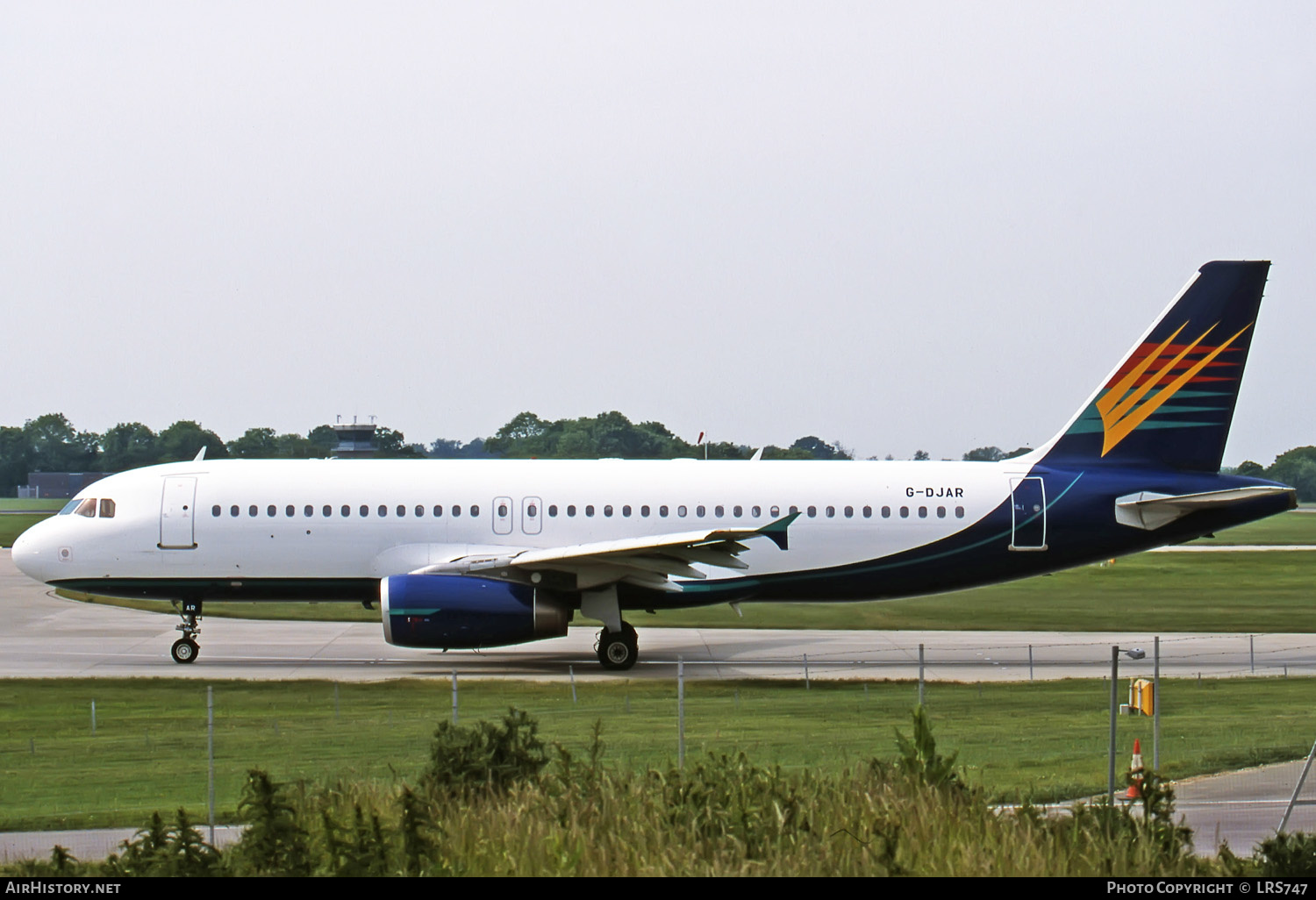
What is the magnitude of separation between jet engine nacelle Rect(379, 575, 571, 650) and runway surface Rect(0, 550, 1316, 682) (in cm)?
99

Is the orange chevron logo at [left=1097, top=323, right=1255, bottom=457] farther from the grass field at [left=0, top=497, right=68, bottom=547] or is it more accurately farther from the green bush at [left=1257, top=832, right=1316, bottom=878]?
the grass field at [left=0, top=497, right=68, bottom=547]

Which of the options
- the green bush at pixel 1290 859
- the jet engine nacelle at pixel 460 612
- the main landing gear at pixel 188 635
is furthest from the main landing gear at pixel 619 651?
the green bush at pixel 1290 859

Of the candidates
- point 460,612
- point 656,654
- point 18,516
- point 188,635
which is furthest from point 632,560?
point 18,516

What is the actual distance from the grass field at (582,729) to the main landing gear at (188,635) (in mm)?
2527

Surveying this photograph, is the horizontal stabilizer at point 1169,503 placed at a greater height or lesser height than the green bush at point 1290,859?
greater

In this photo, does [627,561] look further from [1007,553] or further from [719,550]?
[1007,553]

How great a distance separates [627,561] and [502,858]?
15527mm

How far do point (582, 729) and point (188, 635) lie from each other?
455 inches

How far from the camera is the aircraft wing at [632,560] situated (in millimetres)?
24938

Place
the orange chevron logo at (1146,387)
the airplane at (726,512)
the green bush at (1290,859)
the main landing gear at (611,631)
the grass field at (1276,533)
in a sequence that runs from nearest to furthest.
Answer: the green bush at (1290,859) < the main landing gear at (611,631) < the airplane at (726,512) < the orange chevron logo at (1146,387) < the grass field at (1276,533)

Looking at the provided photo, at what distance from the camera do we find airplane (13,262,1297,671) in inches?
1062

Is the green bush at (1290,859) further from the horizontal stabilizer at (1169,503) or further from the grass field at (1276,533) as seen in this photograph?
the grass field at (1276,533)

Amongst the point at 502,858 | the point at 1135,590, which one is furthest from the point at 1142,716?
the point at 1135,590

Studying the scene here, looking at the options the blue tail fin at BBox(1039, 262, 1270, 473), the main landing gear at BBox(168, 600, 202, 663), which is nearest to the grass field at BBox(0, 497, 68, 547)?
the main landing gear at BBox(168, 600, 202, 663)
